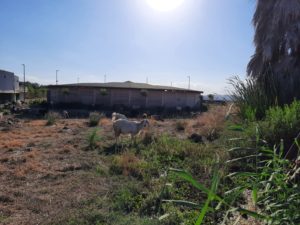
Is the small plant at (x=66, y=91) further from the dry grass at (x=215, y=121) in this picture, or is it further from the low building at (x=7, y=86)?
the dry grass at (x=215, y=121)

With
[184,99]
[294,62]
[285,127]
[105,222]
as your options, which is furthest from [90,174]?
[184,99]

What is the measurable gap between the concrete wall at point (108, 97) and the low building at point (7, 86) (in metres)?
7.37

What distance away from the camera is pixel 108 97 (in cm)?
3700

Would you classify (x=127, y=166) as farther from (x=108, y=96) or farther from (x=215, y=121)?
(x=108, y=96)

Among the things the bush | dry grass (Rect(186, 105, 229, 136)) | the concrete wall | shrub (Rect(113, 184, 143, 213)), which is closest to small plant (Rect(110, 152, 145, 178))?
shrub (Rect(113, 184, 143, 213))

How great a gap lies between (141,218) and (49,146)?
8497mm

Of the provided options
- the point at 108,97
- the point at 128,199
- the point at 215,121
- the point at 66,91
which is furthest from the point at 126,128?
the point at 66,91

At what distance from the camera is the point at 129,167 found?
27.0 ft

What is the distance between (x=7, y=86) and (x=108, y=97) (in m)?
14.7

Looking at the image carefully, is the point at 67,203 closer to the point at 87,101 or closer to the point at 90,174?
the point at 90,174

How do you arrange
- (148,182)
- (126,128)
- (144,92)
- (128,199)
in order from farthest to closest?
(144,92) → (126,128) → (148,182) → (128,199)

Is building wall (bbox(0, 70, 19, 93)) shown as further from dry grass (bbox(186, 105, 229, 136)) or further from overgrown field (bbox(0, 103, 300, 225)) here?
overgrown field (bbox(0, 103, 300, 225))

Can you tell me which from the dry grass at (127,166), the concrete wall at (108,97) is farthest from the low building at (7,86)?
the dry grass at (127,166)

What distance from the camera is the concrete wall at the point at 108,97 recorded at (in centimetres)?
3694
